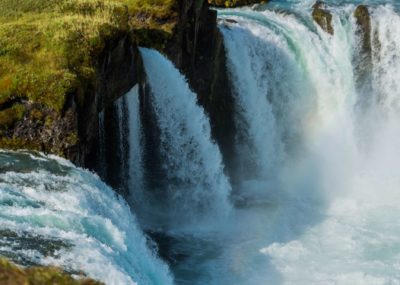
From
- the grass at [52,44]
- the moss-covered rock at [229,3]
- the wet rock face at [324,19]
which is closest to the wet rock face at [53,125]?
the grass at [52,44]

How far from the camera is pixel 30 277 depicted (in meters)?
6.35

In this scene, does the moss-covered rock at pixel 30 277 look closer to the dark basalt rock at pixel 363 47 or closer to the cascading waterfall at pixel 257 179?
the cascading waterfall at pixel 257 179

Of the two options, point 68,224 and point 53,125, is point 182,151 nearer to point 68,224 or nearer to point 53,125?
point 53,125

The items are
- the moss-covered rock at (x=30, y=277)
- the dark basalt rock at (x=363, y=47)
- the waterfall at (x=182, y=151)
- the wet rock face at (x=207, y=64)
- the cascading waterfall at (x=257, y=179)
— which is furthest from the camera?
the dark basalt rock at (x=363, y=47)

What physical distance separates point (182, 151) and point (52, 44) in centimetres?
556

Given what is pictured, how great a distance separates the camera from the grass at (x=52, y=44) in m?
13.3

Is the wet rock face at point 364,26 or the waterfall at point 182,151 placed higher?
the wet rock face at point 364,26

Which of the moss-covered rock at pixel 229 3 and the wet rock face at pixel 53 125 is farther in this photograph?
the moss-covered rock at pixel 229 3

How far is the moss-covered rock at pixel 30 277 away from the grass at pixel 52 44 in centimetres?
673

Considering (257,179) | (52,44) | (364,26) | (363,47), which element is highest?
(364,26)

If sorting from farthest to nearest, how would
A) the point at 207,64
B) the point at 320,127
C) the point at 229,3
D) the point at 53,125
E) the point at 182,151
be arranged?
the point at 229,3, the point at 320,127, the point at 207,64, the point at 182,151, the point at 53,125

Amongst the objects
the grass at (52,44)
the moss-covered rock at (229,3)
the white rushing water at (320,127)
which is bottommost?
the white rushing water at (320,127)

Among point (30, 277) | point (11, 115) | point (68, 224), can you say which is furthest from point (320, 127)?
point (30, 277)

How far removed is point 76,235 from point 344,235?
10.6 metres
